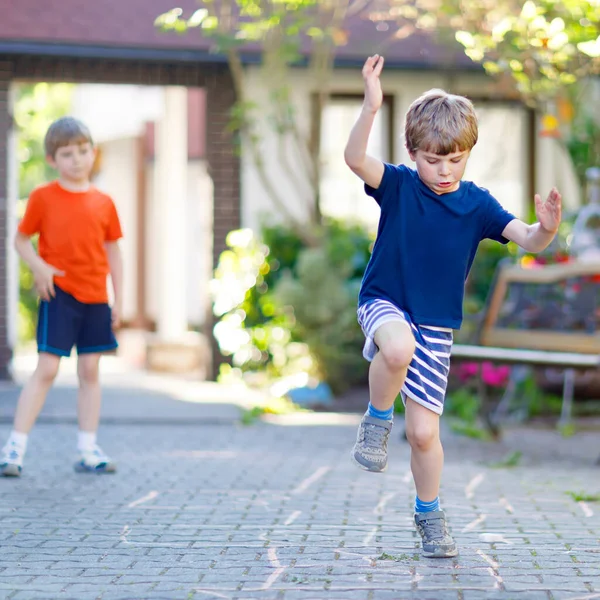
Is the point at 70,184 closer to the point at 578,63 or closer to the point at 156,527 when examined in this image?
the point at 156,527

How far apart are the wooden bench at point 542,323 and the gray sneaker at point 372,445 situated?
3.16m

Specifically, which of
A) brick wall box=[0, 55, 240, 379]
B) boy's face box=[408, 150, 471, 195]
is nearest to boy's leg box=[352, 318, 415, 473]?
boy's face box=[408, 150, 471, 195]

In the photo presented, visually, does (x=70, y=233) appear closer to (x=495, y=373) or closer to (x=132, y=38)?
(x=495, y=373)

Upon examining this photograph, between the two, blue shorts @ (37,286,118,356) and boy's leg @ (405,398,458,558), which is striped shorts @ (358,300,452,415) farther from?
blue shorts @ (37,286,118,356)

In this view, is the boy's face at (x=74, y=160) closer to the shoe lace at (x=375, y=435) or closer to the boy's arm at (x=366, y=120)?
the boy's arm at (x=366, y=120)

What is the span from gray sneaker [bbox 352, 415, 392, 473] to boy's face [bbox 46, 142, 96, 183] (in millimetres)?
2603

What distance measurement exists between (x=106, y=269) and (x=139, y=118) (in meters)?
12.9

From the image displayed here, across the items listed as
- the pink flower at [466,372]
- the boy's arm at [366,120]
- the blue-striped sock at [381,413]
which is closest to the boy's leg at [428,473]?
the blue-striped sock at [381,413]

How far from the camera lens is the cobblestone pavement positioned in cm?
393

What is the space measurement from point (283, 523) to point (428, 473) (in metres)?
0.91

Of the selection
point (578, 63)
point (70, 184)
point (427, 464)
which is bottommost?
point (427, 464)

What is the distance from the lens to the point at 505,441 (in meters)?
8.37

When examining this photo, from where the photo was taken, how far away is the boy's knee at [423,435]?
4.27m

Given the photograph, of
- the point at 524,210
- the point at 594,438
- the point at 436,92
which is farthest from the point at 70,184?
the point at 524,210
